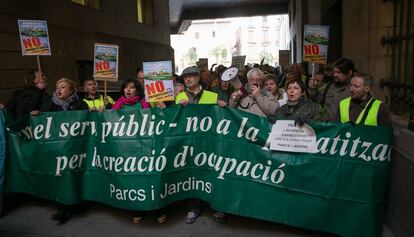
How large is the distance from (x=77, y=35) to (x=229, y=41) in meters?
97.4

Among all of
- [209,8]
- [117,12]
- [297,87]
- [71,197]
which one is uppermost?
[209,8]

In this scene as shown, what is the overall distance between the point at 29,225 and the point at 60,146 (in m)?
1.07

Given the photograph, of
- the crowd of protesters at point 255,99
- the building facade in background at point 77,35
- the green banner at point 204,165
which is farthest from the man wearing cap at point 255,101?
the building facade in background at point 77,35

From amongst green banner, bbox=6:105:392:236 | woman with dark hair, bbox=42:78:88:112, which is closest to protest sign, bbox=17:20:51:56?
woman with dark hair, bbox=42:78:88:112

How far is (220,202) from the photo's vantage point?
14.3 ft

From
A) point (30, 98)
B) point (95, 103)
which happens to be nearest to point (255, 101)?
point (95, 103)

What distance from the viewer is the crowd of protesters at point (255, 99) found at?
161 inches

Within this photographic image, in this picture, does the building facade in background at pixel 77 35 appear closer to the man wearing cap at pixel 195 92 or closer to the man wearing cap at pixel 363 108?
the man wearing cap at pixel 195 92

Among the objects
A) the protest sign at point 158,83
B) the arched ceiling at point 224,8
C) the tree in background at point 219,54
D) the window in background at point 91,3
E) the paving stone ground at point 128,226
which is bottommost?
the paving stone ground at point 128,226

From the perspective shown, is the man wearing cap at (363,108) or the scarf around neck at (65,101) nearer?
the man wearing cap at (363,108)

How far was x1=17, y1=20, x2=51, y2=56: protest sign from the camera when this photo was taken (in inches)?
205

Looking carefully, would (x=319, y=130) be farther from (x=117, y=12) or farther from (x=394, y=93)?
(x=117, y=12)

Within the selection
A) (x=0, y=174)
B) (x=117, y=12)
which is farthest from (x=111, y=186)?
(x=117, y=12)

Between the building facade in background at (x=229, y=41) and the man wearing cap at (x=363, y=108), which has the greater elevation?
the building facade in background at (x=229, y=41)
